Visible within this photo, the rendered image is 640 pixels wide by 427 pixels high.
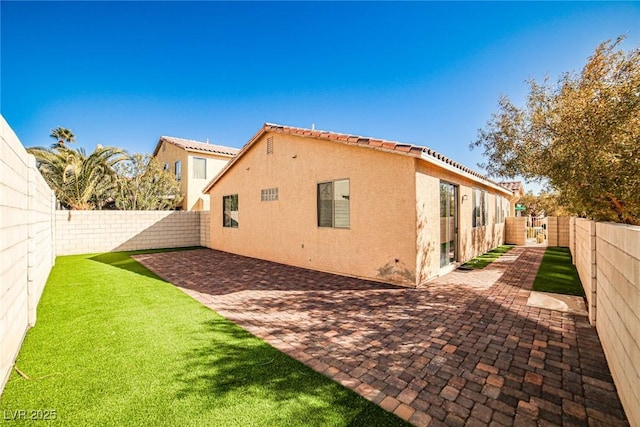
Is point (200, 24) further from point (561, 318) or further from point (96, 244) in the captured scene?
point (561, 318)

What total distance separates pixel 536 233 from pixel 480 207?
13987 millimetres

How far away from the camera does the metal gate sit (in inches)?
786

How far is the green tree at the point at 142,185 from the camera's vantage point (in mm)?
20219

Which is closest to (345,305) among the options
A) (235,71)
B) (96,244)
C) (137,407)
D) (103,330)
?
(137,407)

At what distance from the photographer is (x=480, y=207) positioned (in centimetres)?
1414

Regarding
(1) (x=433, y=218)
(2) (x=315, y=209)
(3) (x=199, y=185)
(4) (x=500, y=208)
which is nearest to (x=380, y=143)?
(1) (x=433, y=218)

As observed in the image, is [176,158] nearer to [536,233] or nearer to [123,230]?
[123,230]

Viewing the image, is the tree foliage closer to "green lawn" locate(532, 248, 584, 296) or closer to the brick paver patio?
the brick paver patio

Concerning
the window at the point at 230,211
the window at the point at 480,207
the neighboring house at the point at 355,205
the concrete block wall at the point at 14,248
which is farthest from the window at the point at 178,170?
the window at the point at 480,207

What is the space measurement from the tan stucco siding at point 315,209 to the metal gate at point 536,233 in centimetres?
1638

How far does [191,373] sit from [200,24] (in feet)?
45.1

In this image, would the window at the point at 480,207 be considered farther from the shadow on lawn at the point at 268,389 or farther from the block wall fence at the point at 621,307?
the shadow on lawn at the point at 268,389

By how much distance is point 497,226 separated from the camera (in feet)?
58.2

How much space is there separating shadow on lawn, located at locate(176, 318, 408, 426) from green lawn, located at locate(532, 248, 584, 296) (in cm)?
732
